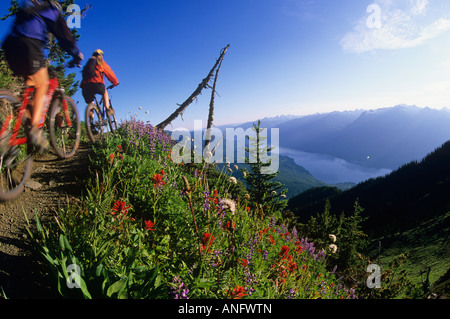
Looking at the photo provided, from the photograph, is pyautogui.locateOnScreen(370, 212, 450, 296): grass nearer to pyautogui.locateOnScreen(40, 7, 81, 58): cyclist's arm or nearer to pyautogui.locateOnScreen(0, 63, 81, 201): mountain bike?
pyautogui.locateOnScreen(0, 63, 81, 201): mountain bike

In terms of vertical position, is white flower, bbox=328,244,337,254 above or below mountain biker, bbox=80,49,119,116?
below

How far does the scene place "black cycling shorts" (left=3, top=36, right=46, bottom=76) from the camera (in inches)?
136

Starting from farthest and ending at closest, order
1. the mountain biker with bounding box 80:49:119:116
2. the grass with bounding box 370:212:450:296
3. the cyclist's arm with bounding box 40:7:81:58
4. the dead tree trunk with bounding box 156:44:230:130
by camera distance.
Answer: the dead tree trunk with bounding box 156:44:230:130 → the grass with bounding box 370:212:450:296 → the mountain biker with bounding box 80:49:119:116 → the cyclist's arm with bounding box 40:7:81:58

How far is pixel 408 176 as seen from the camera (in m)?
71.8

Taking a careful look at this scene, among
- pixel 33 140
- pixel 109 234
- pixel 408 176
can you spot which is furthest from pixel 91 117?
pixel 408 176

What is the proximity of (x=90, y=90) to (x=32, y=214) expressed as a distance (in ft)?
15.6

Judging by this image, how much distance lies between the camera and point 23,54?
3.50 metres

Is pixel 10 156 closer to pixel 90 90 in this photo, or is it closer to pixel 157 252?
pixel 157 252

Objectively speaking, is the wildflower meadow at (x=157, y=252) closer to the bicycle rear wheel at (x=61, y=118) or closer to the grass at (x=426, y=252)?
the bicycle rear wheel at (x=61, y=118)

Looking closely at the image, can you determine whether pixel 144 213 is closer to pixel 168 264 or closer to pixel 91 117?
pixel 168 264

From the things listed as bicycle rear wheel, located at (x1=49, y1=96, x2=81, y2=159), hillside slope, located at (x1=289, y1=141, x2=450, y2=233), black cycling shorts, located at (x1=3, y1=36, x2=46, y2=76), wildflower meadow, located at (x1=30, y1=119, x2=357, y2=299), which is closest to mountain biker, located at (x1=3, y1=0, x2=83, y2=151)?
black cycling shorts, located at (x1=3, y1=36, x2=46, y2=76)

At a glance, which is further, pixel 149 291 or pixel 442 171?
pixel 442 171
